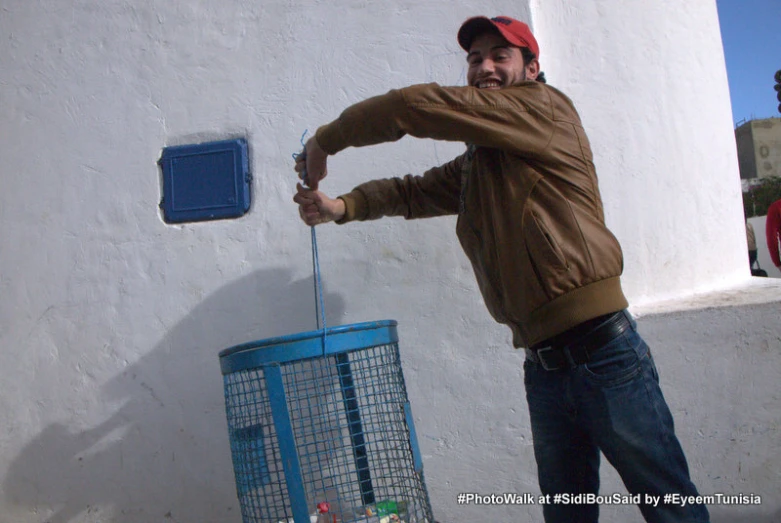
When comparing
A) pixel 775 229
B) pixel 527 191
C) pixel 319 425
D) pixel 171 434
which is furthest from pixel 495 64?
pixel 775 229

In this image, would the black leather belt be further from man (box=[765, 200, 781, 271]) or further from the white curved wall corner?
man (box=[765, 200, 781, 271])

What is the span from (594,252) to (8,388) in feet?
8.50

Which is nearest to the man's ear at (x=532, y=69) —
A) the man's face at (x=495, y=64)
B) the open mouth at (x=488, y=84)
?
the man's face at (x=495, y=64)

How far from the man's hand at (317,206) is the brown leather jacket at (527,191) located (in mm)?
312

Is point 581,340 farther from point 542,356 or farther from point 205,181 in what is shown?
point 205,181

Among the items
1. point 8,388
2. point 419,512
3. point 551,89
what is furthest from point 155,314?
point 551,89

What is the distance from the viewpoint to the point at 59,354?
2.91 meters

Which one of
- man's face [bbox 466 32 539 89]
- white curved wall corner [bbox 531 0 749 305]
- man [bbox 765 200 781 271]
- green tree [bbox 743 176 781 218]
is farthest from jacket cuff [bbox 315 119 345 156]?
green tree [bbox 743 176 781 218]

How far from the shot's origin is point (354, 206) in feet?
7.27

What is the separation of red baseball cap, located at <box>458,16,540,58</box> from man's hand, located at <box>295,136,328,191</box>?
55cm

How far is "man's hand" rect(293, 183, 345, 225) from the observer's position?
7.06ft

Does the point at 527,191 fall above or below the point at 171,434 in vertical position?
above

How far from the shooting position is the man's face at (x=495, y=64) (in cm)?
193

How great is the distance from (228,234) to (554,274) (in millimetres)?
1634
